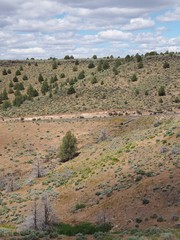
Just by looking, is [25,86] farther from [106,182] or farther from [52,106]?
[106,182]

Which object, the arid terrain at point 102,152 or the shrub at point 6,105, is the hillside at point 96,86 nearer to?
the shrub at point 6,105

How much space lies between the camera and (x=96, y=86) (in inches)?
3917

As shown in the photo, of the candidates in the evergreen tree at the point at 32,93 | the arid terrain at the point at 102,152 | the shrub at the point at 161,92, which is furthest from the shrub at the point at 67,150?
the evergreen tree at the point at 32,93

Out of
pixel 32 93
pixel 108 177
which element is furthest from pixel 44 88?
pixel 108 177

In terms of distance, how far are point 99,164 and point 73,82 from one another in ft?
197

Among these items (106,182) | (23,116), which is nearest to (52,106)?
(23,116)

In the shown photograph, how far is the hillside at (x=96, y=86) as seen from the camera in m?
87.4

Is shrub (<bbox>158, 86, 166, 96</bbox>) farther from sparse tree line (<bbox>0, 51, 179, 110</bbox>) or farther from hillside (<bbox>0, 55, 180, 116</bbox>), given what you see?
hillside (<bbox>0, 55, 180, 116</bbox>)

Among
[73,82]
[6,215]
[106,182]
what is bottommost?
[6,215]

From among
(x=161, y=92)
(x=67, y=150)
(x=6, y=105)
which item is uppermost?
(x=161, y=92)

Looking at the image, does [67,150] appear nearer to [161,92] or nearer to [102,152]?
[102,152]

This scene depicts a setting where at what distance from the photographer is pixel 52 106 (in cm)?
9169

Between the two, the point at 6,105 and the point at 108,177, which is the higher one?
the point at 6,105

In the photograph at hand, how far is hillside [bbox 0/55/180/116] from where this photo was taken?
8738cm
